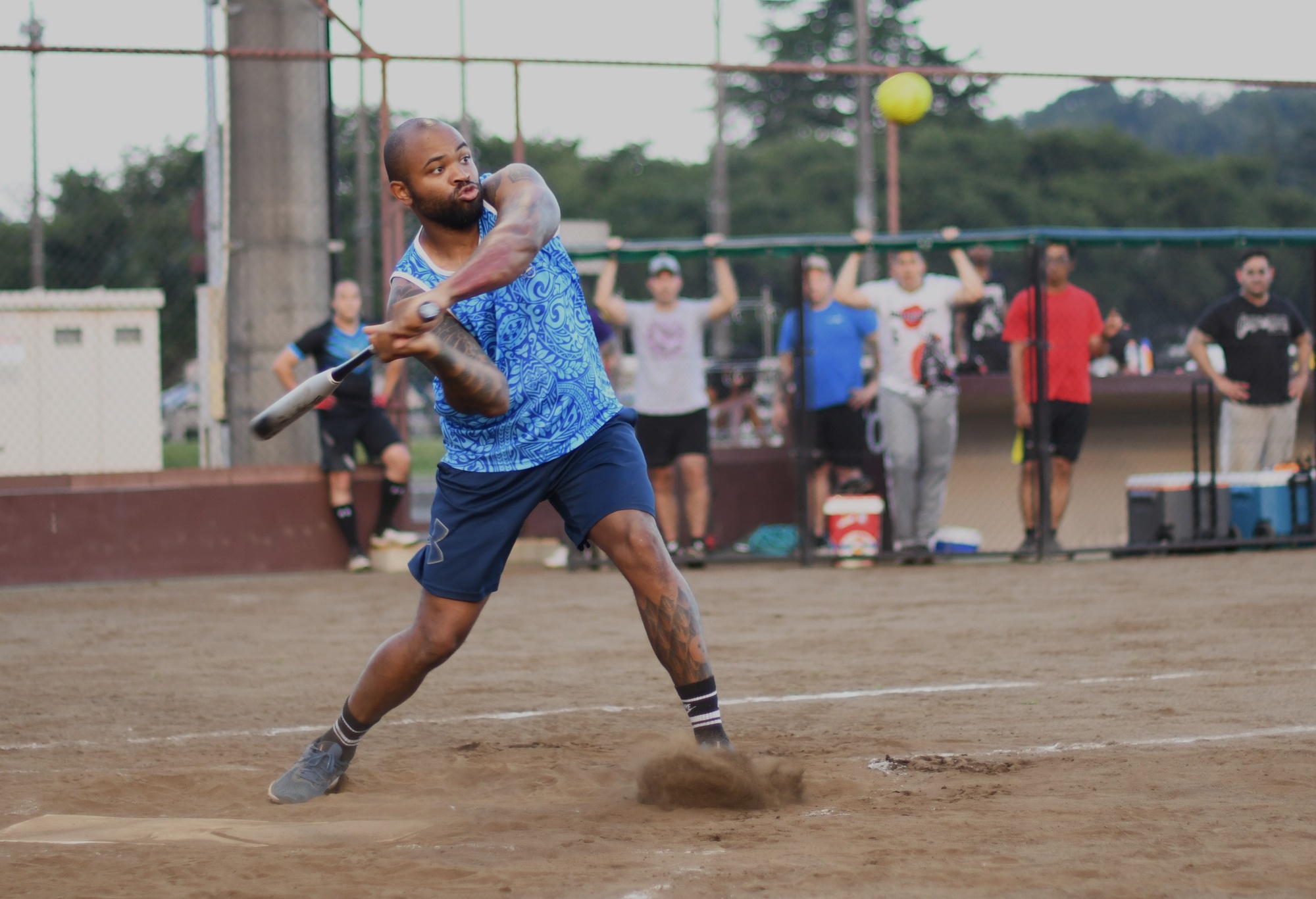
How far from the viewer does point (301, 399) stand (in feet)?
13.2

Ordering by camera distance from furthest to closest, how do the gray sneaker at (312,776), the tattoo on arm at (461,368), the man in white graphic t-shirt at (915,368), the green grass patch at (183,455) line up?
1. the green grass patch at (183,455)
2. the man in white graphic t-shirt at (915,368)
3. the gray sneaker at (312,776)
4. the tattoo on arm at (461,368)

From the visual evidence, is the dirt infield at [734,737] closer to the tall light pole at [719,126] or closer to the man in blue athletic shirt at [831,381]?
the man in blue athletic shirt at [831,381]

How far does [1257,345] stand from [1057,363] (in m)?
1.66

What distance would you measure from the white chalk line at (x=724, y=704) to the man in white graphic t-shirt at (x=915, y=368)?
4.49m

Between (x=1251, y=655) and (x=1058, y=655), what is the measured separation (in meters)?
0.79

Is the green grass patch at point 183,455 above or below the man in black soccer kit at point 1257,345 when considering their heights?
below

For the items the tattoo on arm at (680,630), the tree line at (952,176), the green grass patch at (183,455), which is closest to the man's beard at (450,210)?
the tattoo on arm at (680,630)

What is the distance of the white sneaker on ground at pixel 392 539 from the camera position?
36.0 feet

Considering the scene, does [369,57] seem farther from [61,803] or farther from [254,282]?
[61,803]

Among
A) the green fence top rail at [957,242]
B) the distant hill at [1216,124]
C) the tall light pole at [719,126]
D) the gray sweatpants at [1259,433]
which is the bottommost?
the gray sweatpants at [1259,433]

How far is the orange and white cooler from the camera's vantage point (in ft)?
34.9

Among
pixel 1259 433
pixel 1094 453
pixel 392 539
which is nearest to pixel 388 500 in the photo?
pixel 392 539

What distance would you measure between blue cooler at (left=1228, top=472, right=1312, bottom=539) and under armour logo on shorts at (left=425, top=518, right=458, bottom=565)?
8.32 m

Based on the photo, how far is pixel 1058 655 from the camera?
6.62 meters
